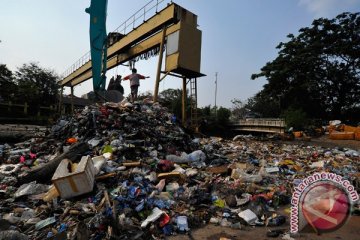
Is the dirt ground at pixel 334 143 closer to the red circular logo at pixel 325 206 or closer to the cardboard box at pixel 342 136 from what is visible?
the cardboard box at pixel 342 136

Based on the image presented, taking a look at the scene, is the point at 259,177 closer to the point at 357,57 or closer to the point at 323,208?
the point at 323,208

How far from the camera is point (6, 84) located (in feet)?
81.8

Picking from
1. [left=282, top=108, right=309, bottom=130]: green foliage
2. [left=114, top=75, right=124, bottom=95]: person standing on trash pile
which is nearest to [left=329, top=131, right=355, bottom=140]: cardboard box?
A: [left=282, top=108, right=309, bottom=130]: green foliage

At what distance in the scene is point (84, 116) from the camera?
22.9ft

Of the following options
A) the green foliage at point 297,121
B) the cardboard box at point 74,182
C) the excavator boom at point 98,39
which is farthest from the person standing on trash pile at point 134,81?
the green foliage at point 297,121

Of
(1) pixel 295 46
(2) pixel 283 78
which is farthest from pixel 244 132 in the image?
(1) pixel 295 46

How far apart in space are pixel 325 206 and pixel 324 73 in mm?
22584

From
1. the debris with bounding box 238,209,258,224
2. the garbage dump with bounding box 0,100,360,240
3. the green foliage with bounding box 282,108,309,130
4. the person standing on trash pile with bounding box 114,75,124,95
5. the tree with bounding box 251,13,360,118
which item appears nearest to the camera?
the garbage dump with bounding box 0,100,360,240

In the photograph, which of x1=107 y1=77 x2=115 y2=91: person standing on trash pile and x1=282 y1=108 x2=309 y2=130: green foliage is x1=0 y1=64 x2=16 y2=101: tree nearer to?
x1=107 y1=77 x2=115 y2=91: person standing on trash pile

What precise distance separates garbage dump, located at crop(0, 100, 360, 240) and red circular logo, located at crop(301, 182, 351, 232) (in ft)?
1.37

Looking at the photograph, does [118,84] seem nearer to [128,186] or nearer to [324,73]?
[128,186]

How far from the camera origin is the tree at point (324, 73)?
22.2 metres

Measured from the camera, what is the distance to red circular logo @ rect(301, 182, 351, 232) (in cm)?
298

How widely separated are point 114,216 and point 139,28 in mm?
10295
